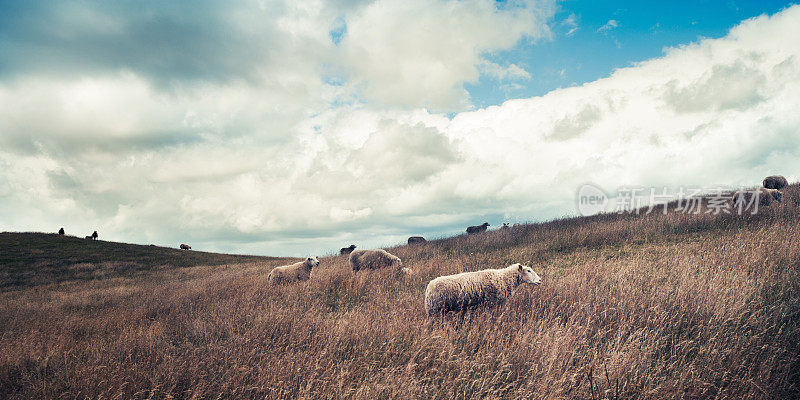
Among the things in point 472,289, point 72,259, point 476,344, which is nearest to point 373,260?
point 472,289

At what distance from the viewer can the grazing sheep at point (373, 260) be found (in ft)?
39.2

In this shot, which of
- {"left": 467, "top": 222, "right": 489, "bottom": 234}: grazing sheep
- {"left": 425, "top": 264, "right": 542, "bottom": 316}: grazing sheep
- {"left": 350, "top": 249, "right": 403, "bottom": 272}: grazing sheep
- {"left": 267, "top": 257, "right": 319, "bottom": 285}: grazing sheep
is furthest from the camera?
{"left": 467, "top": 222, "right": 489, "bottom": 234}: grazing sheep

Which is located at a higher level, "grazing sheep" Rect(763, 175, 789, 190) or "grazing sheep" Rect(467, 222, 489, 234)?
"grazing sheep" Rect(763, 175, 789, 190)

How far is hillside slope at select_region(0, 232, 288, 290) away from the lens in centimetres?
2361

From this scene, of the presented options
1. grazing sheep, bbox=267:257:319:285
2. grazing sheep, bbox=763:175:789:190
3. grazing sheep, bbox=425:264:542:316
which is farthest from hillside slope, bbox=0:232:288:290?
grazing sheep, bbox=763:175:789:190

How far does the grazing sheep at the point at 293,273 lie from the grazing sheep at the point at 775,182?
80.2 feet

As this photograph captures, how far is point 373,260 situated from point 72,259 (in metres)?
30.7

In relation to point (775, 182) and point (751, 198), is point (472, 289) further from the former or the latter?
point (775, 182)

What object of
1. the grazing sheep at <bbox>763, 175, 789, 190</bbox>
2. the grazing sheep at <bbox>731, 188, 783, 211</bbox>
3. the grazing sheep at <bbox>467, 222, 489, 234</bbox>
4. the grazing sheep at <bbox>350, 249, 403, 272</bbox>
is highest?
the grazing sheep at <bbox>763, 175, 789, 190</bbox>

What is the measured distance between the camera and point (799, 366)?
425 cm

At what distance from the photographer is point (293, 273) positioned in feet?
41.3

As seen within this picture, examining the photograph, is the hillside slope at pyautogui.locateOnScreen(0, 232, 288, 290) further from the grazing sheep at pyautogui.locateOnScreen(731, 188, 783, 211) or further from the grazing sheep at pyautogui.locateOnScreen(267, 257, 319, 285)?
the grazing sheep at pyautogui.locateOnScreen(731, 188, 783, 211)

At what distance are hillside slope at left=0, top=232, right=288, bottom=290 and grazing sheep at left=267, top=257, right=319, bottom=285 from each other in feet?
66.0

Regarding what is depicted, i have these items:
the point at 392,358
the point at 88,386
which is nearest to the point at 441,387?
the point at 392,358
